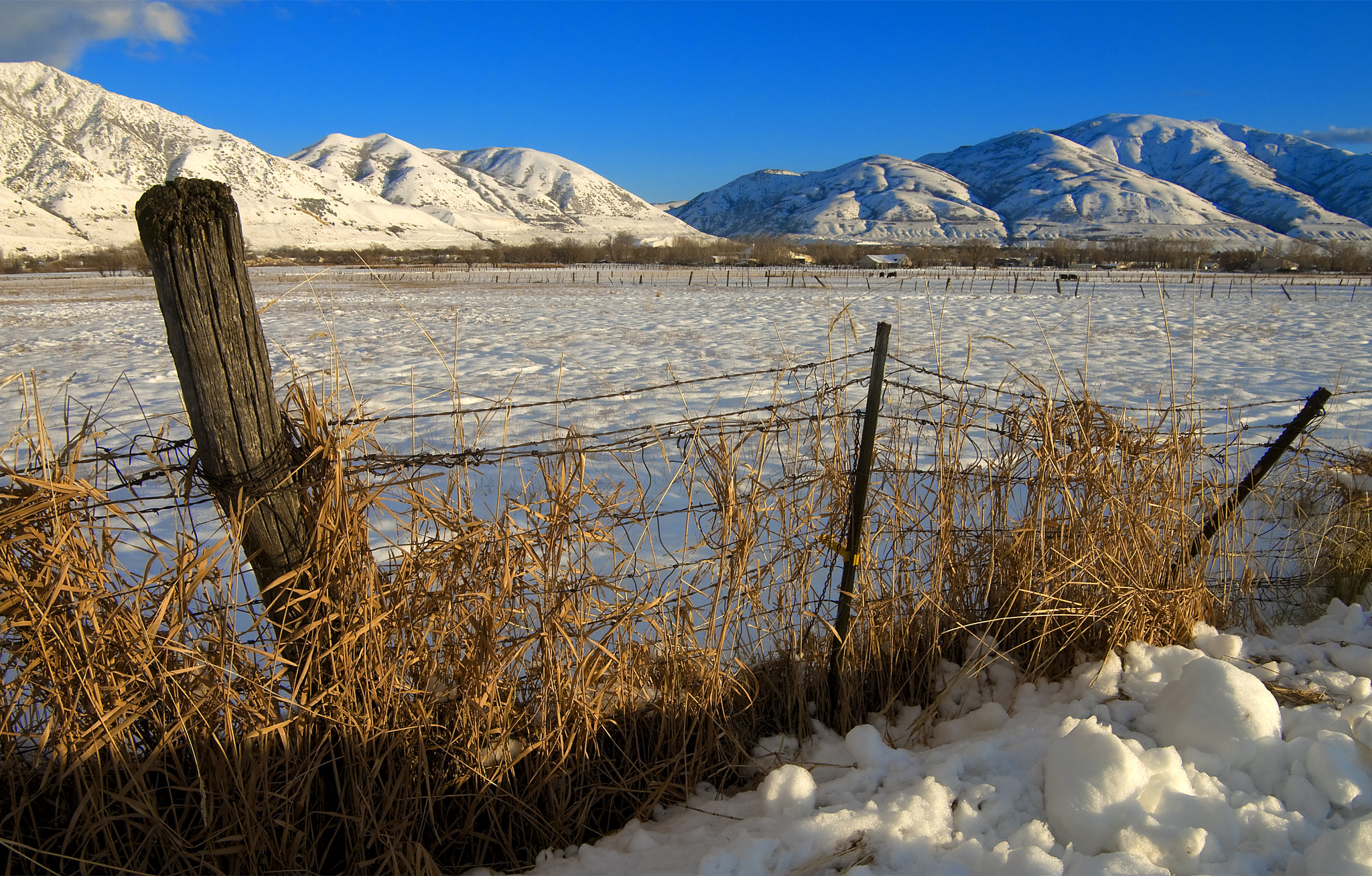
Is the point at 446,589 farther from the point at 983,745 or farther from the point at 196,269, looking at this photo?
the point at 983,745

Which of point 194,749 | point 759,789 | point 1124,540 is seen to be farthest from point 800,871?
point 1124,540

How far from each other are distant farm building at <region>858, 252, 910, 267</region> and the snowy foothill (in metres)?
58.6

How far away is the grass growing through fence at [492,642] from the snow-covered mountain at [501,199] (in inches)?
4781

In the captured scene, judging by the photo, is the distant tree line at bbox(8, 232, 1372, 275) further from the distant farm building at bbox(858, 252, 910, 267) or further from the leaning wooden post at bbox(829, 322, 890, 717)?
the leaning wooden post at bbox(829, 322, 890, 717)

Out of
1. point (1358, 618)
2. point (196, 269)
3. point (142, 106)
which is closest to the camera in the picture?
point (196, 269)

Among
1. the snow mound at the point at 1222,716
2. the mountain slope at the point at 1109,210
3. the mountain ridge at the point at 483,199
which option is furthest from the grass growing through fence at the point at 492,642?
the mountain slope at the point at 1109,210

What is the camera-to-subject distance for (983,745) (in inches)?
94.7

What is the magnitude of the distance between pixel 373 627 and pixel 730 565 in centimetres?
119

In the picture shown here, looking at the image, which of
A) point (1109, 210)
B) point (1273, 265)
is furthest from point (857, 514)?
point (1109, 210)

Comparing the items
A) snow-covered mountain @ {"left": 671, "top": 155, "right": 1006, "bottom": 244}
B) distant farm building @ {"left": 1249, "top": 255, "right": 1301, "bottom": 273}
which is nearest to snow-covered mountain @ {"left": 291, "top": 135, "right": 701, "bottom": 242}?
snow-covered mountain @ {"left": 671, "top": 155, "right": 1006, "bottom": 244}

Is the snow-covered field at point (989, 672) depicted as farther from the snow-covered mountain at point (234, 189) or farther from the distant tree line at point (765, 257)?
the snow-covered mountain at point (234, 189)

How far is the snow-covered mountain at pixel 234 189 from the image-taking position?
3782 inches

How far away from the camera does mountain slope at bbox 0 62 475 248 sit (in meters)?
99.7

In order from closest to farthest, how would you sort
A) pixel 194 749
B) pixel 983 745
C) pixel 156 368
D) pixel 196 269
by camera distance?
pixel 196 269, pixel 194 749, pixel 983 745, pixel 156 368
